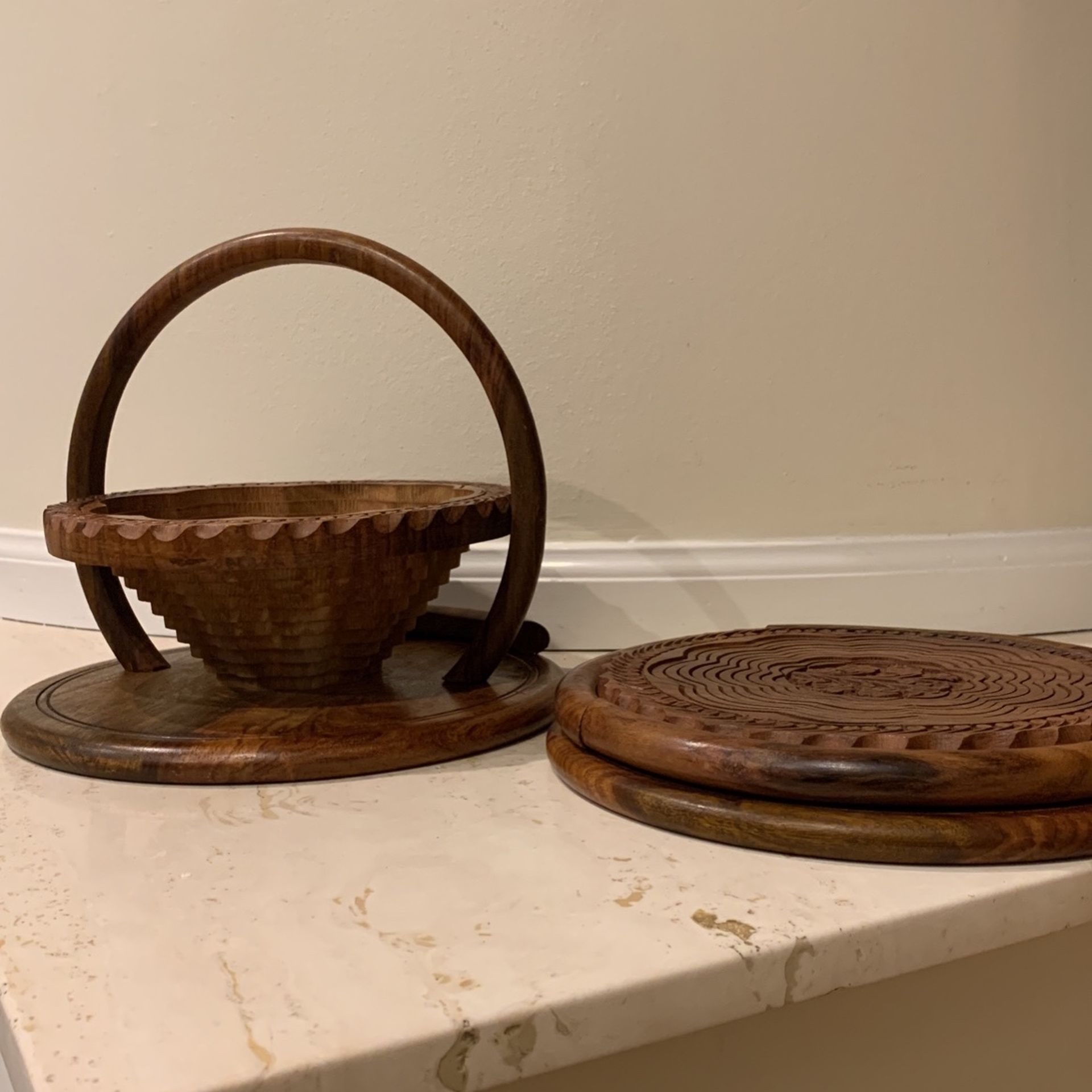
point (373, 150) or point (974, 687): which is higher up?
point (373, 150)

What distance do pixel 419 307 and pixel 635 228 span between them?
277mm

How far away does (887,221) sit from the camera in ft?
3.28

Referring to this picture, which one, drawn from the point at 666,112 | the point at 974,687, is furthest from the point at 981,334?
the point at 974,687

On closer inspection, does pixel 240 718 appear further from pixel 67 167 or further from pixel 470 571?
pixel 67 167

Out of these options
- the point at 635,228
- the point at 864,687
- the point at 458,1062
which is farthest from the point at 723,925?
the point at 635,228

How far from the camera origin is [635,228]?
0.98 metres

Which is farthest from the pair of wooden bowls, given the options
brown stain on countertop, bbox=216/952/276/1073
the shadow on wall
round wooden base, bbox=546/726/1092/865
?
Result: brown stain on countertop, bbox=216/952/276/1073

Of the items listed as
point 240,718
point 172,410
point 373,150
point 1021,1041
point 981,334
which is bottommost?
point 1021,1041

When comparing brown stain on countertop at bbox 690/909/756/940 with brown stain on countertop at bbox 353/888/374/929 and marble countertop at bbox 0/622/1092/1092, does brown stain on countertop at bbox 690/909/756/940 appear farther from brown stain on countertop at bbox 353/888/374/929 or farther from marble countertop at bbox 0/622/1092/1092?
Answer: brown stain on countertop at bbox 353/888/374/929

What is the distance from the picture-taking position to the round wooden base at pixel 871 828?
1.73 ft

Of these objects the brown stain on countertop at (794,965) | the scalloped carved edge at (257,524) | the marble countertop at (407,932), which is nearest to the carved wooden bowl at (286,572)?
the scalloped carved edge at (257,524)

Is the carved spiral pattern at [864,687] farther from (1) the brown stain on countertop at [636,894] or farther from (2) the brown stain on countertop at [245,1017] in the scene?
(2) the brown stain on countertop at [245,1017]

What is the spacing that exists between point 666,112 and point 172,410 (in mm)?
557

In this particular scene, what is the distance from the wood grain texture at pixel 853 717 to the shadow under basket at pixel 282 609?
0.10 m
